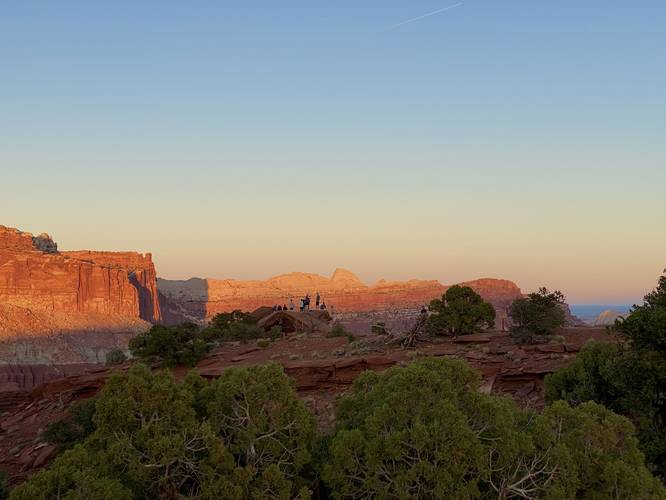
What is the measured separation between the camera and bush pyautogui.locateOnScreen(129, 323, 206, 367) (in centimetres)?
2634

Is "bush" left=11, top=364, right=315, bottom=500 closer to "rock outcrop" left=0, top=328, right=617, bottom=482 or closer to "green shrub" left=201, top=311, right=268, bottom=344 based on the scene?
"rock outcrop" left=0, top=328, right=617, bottom=482

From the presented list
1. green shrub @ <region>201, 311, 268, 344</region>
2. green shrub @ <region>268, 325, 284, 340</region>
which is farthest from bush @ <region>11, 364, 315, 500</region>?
green shrub @ <region>268, 325, 284, 340</region>

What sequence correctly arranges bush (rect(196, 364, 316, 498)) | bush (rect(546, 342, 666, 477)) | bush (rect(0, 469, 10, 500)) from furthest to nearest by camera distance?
bush (rect(0, 469, 10, 500))
bush (rect(546, 342, 666, 477))
bush (rect(196, 364, 316, 498))

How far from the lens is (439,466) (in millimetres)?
9180

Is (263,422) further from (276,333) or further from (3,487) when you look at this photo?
(276,333)

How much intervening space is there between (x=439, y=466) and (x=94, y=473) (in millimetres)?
5603

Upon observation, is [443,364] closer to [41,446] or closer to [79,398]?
[41,446]

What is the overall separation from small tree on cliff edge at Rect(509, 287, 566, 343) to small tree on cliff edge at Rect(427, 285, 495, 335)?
193cm

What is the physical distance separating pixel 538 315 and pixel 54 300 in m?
99.2

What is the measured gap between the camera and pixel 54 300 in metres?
104

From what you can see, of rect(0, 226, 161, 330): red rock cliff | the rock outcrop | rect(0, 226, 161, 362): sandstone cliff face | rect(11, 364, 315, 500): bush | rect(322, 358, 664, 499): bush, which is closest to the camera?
rect(322, 358, 664, 499): bush

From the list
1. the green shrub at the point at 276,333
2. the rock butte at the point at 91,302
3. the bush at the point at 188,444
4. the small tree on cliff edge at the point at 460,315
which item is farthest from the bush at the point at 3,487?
the rock butte at the point at 91,302

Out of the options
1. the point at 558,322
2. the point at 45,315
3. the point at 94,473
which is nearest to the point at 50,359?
the point at 45,315

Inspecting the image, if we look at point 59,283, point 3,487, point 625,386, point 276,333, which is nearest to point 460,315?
point 276,333
